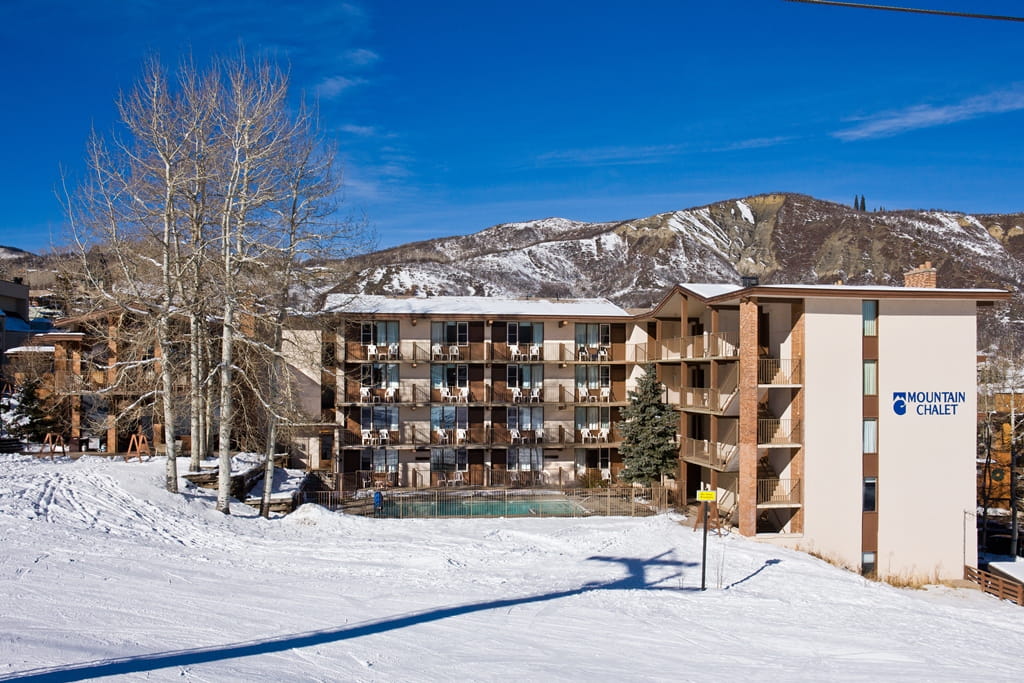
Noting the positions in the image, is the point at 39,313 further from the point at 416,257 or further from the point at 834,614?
the point at 416,257

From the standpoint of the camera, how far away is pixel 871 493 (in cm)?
2505

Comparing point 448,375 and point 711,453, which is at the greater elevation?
point 448,375

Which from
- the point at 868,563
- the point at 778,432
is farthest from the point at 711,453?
the point at 868,563

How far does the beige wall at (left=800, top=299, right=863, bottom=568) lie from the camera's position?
24688mm

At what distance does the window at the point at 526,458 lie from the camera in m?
36.4

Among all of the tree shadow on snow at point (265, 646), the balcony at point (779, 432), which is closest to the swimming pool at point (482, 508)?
the balcony at point (779, 432)

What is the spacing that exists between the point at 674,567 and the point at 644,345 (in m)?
16.9

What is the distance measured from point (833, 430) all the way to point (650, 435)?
7.37m

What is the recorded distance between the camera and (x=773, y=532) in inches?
1016

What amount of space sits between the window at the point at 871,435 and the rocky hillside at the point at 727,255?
106 meters

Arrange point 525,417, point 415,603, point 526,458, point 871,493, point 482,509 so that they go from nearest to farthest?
point 415,603
point 871,493
point 482,509
point 526,458
point 525,417

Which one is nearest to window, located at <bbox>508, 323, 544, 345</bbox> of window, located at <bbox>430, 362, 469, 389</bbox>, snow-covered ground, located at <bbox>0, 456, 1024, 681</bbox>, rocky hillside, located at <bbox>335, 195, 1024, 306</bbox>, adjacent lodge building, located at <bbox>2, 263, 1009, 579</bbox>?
adjacent lodge building, located at <bbox>2, 263, 1009, 579</bbox>

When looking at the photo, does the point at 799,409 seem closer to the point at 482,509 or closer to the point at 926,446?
the point at 926,446

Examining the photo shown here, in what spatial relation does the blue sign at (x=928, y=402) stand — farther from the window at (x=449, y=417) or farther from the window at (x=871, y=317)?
the window at (x=449, y=417)
